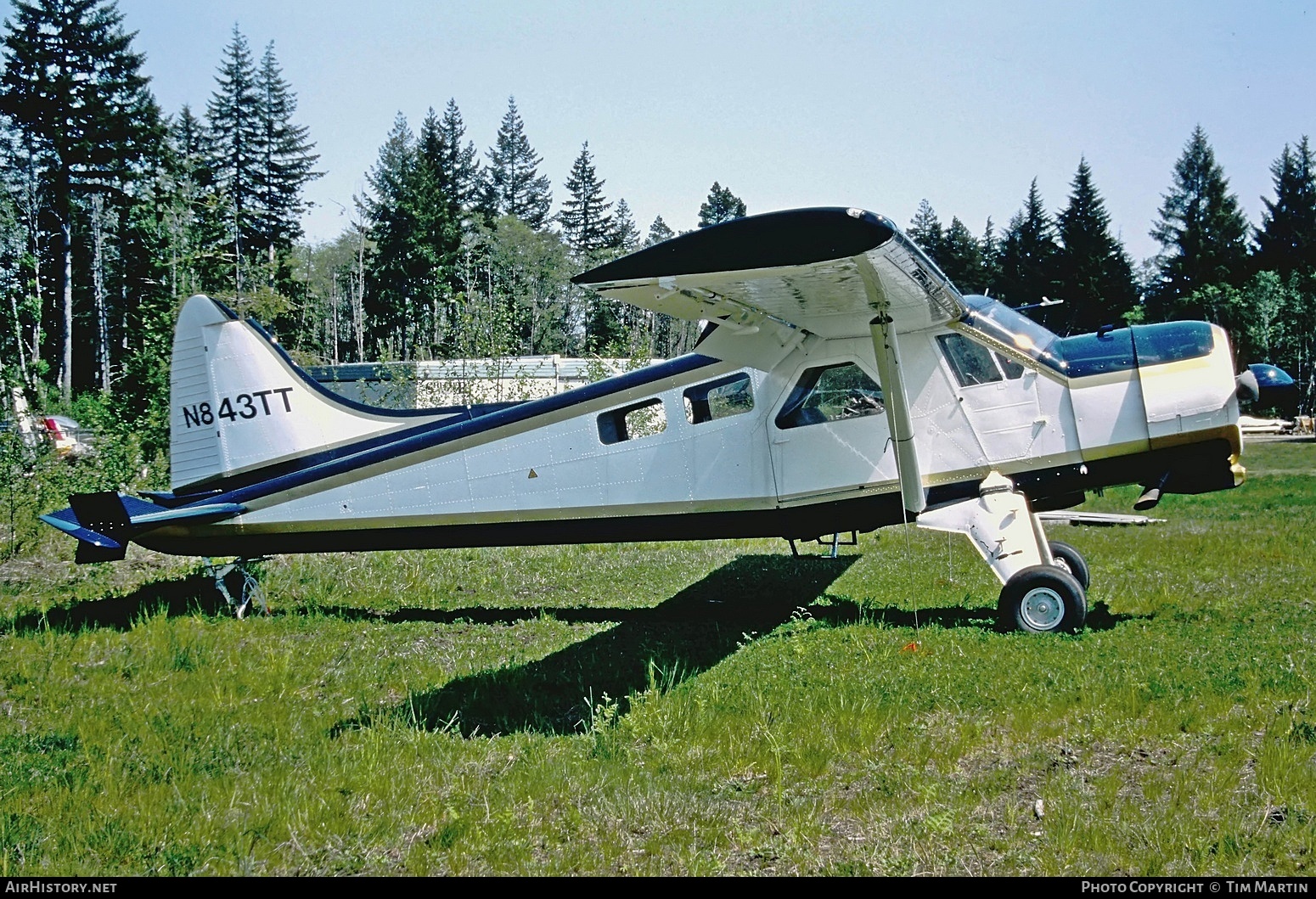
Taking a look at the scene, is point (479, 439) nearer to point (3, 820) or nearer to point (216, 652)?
point (216, 652)

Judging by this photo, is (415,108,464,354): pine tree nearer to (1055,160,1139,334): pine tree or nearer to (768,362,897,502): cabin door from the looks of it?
(1055,160,1139,334): pine tree

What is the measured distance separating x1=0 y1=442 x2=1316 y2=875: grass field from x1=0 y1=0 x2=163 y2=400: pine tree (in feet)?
133

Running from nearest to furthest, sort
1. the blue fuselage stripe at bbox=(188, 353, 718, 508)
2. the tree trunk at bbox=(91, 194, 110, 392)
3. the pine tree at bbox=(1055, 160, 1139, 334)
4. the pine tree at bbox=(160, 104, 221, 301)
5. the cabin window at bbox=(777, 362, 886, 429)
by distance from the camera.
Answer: the cabin window at bbox=(777, 362, 886, 429) < the blue fuselage stripe at bbox=(188, 353, 718, 508) < the pine tree at bbox=(160, 104, 221, 301) < the tree trunk at bbox=(91, 194, 110, 392) < the pine tree at bbox=(1055, 160, 1139, 334)

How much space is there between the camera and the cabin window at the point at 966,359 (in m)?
7.60

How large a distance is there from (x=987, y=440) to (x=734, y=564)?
435 centimetres

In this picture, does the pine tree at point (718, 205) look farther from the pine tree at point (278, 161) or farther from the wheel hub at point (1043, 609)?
the wheel hub at point (1043, 609)

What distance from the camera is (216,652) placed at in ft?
23.9

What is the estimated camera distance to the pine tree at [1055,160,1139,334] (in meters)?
53.6

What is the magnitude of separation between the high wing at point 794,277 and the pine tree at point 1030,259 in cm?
5187

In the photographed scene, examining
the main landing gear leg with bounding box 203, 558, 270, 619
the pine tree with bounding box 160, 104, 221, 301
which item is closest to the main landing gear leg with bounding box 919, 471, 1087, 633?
the main landing gear leg with bounding box 203, 558, 270, 619

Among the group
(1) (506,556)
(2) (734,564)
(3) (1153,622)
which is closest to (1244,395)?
(3) (1153,622)

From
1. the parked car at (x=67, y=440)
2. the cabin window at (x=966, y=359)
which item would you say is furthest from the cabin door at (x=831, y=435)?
the parked car at (x=67, y=440)

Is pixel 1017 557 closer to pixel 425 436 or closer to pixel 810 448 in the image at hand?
pixel 810 448

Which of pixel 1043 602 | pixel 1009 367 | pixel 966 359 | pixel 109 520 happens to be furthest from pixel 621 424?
pixel 109 520
